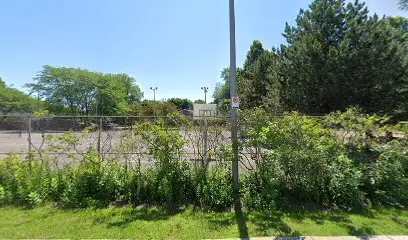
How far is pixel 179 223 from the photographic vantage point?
4465 millimetres

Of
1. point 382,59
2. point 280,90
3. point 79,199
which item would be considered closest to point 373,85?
point 382,59

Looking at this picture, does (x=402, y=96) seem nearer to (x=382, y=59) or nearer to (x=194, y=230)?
(x=382, y=59)

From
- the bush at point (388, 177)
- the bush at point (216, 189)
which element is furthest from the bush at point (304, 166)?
the bush at point (216, 189)

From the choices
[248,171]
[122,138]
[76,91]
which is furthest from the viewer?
[76,91]

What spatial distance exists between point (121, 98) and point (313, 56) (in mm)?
42404

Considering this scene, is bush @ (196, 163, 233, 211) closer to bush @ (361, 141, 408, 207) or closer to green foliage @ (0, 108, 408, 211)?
green foliage @ (0, 108, 408, 211)

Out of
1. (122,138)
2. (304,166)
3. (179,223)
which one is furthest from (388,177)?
(122,138)

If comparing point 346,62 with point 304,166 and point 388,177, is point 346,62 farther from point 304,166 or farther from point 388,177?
point 304,166

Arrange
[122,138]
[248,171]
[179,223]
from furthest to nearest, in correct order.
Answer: [122,138]
[248,171]
[179,223]

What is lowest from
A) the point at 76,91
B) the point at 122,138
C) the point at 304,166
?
the point at 304,166

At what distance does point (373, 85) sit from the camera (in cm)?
1132

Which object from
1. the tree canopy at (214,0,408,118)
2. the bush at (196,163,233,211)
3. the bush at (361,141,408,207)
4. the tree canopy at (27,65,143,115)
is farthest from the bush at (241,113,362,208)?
the tree canopy at (27,65,143,115)

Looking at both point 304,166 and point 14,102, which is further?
point 14,102

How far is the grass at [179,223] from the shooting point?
4.07 m
